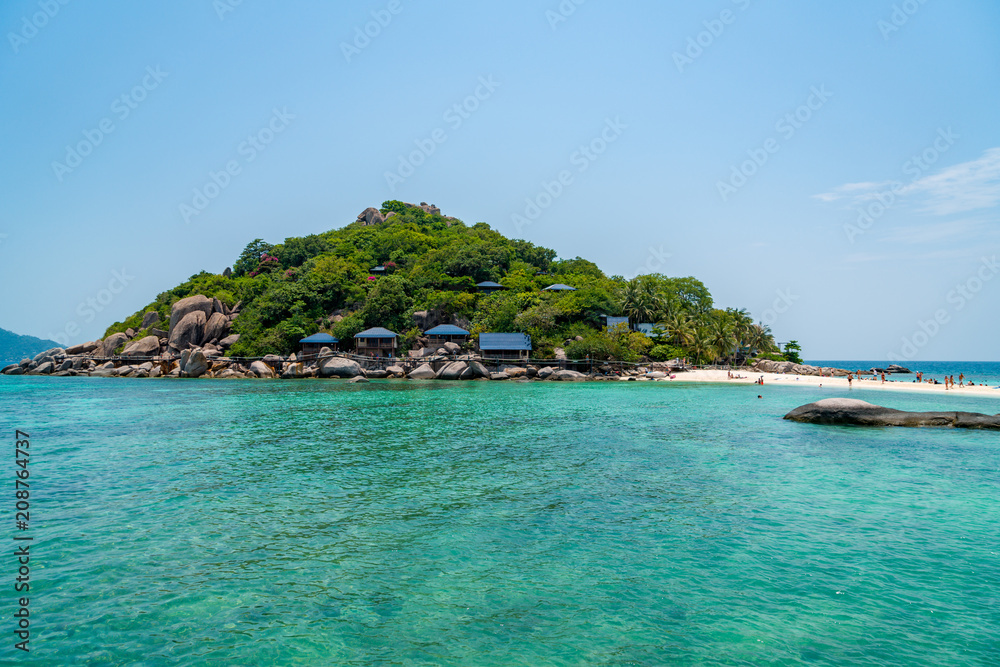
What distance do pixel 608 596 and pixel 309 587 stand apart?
3.64 meters

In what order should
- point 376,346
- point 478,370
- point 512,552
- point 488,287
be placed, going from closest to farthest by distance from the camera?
1. point 512,552
2. point 478,370
3. point 376,346
4. point 488,287

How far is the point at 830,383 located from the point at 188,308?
202 ft

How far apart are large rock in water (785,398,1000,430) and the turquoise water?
3501 mm

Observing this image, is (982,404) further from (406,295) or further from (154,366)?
(154,366)

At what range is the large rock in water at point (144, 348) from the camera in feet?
176

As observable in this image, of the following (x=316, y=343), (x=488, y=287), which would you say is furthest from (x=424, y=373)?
(x=488, y=287)

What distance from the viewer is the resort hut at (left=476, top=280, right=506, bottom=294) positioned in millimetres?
58781

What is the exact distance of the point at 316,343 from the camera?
52281mm

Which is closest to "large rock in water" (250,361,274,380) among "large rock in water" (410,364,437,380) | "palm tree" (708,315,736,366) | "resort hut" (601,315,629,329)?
"large rock in water" (410,364,437,380)

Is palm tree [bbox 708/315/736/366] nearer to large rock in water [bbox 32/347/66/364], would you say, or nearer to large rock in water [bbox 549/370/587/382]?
large rock in water [bbox 549/370/587/382]

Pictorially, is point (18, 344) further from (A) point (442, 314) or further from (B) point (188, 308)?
(A) point (442, 314)

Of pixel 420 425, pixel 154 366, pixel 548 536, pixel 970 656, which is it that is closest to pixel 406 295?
pixel 154 366

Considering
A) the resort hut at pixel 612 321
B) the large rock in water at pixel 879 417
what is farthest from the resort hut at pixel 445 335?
the large rock in water at pixel 879 417

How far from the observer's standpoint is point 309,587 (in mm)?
6391
